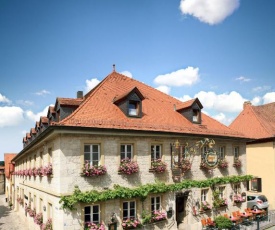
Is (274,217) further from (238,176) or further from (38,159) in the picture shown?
(38,159)

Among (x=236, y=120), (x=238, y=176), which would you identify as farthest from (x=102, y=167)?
(x=236, y=120)

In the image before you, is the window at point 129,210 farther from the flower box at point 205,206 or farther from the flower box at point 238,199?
the flower box at point 238,199

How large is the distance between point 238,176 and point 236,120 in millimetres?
11455

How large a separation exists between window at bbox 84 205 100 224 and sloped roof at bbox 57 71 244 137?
4.16m

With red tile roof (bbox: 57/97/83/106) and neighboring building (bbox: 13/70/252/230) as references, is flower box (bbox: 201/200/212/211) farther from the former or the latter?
red tile roof (bbox: 57/97/83/106)

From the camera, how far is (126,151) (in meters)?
15.9

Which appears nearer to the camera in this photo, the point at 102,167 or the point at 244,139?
the point at 102,167

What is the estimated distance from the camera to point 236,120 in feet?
106

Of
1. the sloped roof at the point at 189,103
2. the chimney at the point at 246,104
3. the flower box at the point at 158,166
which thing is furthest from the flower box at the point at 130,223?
the chimney at the point at 246,104

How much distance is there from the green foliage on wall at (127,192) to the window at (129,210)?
597mm

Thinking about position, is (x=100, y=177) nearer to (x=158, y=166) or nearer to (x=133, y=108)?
(x=158, y=166)

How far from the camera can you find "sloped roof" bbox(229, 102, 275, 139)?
91.8 feet

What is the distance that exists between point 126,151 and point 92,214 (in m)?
3.74

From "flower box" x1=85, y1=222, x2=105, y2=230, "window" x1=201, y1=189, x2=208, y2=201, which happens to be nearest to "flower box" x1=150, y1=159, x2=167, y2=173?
"flower box" x1=85, y1=222, x2=105, y2=230
